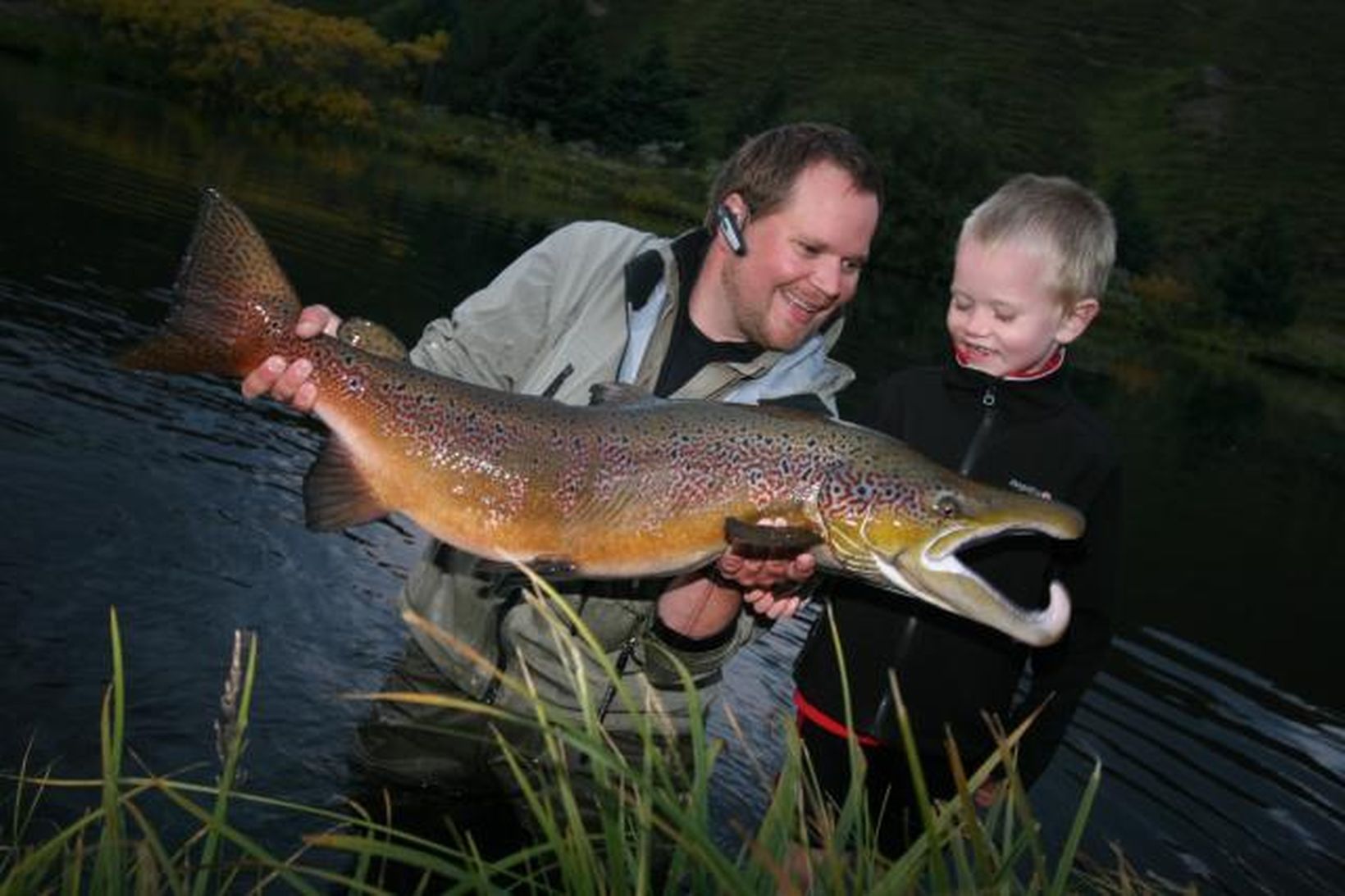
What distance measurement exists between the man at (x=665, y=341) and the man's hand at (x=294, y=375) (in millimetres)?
787

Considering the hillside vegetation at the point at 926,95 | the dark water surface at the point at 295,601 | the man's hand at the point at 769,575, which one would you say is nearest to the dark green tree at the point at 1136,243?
the hillside vegetation at the point at 926,95

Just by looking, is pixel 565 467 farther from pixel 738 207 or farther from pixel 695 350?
pixel 738 207

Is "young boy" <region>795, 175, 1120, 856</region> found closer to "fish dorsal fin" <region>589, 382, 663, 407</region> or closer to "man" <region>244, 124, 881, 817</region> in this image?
"man" <region>244, 124, 881, 817</region>

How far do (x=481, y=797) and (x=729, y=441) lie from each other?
2.80 metres

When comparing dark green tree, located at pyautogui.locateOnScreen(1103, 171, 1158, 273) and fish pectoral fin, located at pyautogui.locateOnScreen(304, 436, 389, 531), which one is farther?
dark green tree, located at pyautogui.locateOnScreen(1103, 171, 1158, 273)

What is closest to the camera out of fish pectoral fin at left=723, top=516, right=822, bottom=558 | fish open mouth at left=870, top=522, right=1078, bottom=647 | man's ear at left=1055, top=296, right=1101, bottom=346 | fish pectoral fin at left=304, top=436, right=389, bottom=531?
fish open mouth at left=870, top=522, right=1078, bottom=647

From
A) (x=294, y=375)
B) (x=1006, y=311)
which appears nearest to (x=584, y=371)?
(x=294, y=375)

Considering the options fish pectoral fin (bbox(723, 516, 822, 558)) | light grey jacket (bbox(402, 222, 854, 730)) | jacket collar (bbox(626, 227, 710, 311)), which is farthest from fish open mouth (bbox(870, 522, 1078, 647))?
jacket collar (bbox(626, 227, 710, 311))

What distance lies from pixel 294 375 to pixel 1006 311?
8.32 feet

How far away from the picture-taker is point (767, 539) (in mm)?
3367

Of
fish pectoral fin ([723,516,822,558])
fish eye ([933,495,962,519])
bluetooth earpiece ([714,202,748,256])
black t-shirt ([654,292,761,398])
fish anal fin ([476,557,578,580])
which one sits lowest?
fish anal fin ([476,557,578,580])

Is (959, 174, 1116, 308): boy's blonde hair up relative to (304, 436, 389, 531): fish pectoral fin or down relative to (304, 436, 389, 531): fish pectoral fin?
up

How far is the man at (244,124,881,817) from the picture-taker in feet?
13.7

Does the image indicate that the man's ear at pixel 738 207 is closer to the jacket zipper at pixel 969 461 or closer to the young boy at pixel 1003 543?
the young boy at pixel 1003 543
